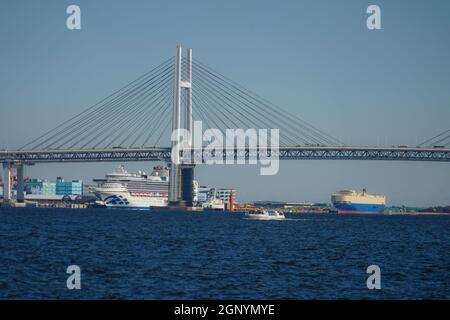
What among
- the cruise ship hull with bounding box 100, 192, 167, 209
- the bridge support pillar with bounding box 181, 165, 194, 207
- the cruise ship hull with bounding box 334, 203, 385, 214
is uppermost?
the bridge support pillar with bounding box 181, 165, 194, 207

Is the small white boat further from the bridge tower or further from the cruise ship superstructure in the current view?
the cruise ship superstructure

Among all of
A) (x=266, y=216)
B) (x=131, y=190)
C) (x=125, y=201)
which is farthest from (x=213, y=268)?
(x=131, y=190)

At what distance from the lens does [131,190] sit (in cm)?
11744

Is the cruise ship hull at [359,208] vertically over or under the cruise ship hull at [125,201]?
under

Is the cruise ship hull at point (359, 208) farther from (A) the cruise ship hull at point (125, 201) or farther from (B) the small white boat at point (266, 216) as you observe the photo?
(B) the small white boat at point (266, 216)

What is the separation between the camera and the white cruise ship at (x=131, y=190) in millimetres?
112875

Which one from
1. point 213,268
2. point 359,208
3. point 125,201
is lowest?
point 359,208

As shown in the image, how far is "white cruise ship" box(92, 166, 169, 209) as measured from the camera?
113 metres

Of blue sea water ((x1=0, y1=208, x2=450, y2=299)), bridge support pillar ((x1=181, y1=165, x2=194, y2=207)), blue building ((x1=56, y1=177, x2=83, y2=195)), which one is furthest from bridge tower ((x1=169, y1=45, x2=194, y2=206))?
blue building ((x1=56, y1=177, x2=83, y2=195))

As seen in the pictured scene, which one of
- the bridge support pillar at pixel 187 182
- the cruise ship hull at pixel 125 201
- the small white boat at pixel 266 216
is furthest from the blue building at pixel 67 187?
the small white boat at pixel 266 216

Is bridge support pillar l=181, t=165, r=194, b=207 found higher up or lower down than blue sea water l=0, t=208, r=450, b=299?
higher up

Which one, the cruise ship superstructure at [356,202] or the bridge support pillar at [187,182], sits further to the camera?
the cruise ship superstructure at [356,202]

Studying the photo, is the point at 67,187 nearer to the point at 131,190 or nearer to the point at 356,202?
the point at 131,190
